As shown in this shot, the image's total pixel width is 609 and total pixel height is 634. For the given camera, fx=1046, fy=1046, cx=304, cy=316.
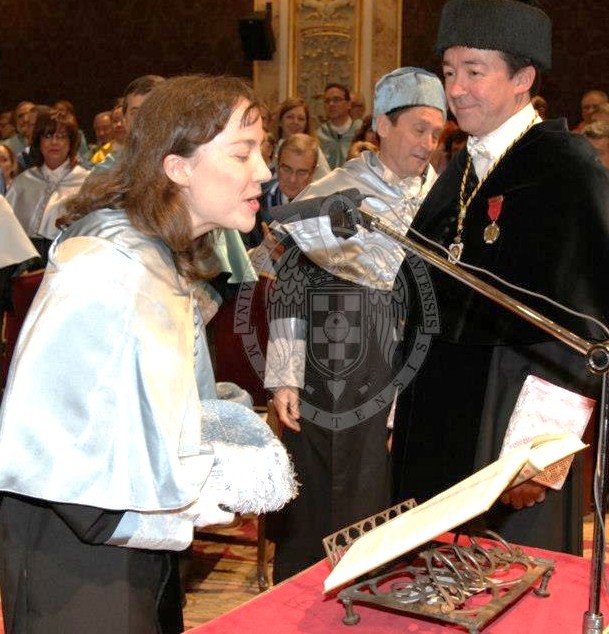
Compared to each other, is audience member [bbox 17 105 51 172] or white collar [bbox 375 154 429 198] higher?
white collar [bbox 375 154 429 198]

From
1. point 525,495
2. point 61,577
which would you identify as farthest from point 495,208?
point 61,577

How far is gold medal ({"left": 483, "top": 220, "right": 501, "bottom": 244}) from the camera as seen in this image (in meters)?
2.54

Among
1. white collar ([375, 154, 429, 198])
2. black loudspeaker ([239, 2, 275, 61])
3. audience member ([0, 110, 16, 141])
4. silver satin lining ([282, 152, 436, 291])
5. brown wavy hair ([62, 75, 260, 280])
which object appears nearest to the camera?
brown wavy hair ([62, 75, 260, 280])

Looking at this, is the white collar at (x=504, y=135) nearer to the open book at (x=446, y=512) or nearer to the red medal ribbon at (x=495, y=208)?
the red medal ribbon at (x=495, y=208)

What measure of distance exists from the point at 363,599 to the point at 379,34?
9714 millimetres

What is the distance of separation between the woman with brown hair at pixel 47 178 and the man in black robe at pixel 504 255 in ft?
13.7

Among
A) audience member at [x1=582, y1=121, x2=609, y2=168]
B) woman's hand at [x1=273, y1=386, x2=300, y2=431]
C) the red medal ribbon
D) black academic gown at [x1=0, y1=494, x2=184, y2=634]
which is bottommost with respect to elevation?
woman's hand at [x1=273, y1=386, x2=300, y2=431]

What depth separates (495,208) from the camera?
258cm

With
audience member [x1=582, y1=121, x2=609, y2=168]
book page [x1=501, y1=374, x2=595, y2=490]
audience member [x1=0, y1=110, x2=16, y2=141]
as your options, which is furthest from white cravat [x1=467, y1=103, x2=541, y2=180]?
audience member [x1=0, y1=110, x2=16, y2=141]

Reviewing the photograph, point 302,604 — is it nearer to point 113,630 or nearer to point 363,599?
point 363,599

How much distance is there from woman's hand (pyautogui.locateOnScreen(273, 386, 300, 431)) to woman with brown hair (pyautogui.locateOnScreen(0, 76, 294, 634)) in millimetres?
1484

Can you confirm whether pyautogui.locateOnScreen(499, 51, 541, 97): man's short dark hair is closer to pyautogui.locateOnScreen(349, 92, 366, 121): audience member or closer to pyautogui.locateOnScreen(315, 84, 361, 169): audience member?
pyautogui.locateOnScreen(315, 84, 361, 169): audience member

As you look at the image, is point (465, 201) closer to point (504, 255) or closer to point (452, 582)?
point (504, 255)

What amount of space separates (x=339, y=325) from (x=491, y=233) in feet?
3.69
